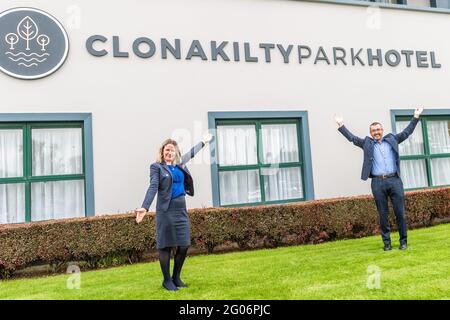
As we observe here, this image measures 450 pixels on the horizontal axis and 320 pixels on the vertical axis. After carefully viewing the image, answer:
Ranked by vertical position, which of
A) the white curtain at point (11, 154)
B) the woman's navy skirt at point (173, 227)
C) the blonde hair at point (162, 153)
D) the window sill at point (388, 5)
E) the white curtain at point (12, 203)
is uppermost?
the window sill at point (388, 5)

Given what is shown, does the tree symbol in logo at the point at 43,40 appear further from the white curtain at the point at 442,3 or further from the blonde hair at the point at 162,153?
the white curtain at the point at 442,3

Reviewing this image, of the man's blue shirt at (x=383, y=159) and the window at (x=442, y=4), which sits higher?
the window at (x=442, y=4)

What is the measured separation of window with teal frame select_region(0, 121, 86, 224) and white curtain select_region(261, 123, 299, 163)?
3.51 meters

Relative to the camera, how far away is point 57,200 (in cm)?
710

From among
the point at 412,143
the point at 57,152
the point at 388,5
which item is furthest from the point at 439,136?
the point at 57,152

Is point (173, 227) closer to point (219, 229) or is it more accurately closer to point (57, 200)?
point (219, 229)

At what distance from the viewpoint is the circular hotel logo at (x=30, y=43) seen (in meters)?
6.93

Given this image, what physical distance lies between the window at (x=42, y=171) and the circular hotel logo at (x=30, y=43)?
0.93m

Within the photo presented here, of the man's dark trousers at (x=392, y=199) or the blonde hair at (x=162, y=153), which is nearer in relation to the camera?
the blonde hair at (x=162, y=153)

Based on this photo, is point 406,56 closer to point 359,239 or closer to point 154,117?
point 359,239

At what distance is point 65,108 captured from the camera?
7.13m

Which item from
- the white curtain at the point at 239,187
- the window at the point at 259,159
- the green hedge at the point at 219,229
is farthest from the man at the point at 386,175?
the white curtain at the point at 239,187

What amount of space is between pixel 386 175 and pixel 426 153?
403 centimetres

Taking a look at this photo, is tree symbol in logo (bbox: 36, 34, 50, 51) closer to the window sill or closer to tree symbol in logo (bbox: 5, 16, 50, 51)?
tree symbol in logo (bbox: 5, 16, 50, 51)
